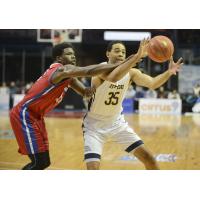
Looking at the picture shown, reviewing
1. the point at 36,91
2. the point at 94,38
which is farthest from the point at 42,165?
the point at 94,38

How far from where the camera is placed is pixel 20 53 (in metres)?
13.3

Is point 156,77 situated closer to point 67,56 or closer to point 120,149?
point 67,56

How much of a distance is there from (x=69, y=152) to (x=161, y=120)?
6615mm

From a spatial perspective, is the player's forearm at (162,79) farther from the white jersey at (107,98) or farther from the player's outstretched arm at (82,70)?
the player's outstretched arm at (82,70)

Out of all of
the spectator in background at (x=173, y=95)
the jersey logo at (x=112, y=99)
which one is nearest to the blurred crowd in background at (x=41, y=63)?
the spectator in background at (x=173, y=95)

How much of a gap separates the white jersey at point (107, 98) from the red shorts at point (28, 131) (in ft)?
2.05

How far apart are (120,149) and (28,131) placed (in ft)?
12.4

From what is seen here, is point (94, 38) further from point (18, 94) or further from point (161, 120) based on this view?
point (18, 94)

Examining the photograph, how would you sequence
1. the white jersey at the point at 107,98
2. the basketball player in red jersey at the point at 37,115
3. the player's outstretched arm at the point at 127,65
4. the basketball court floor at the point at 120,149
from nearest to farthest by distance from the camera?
the player's outstretched arm at the point at 127,65 → the basketball player in red jersey at the point at 37,115 → the white jersey at the point at 107,98 → the basketball court floor at the point at 120,149

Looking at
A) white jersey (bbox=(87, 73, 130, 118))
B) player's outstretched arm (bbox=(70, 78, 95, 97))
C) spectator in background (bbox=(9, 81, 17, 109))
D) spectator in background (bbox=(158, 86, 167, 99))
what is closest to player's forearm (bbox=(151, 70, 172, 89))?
white jersey (bbox=(87, 73, 130, 118))

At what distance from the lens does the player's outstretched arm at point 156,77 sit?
431cm

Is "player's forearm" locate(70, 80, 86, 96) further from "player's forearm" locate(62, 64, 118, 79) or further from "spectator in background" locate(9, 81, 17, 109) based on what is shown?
"spectator in background" locate(9, 81, 17, 109)

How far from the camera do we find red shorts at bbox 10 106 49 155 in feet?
13.0

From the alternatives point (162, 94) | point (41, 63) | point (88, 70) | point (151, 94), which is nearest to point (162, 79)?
point (88, 70)
